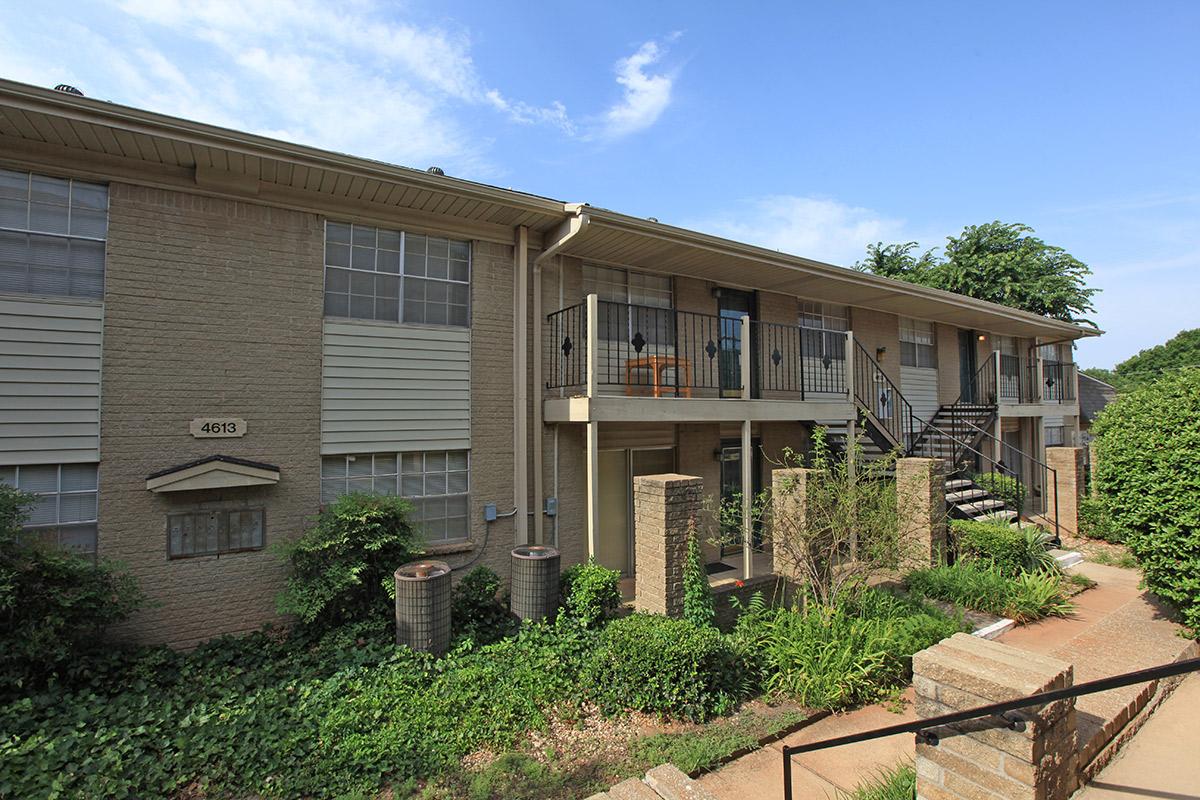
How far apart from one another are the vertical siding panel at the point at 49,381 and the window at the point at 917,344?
14.8 metres

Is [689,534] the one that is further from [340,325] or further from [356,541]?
[340,325]

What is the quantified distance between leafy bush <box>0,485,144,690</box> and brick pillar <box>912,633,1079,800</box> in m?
6.50

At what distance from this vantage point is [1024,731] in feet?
7.82

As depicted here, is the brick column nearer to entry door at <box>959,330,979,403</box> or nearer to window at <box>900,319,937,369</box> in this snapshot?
window at <box>900,319,937,369</box>

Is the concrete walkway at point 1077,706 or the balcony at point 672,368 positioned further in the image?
the balcony at point 672,368

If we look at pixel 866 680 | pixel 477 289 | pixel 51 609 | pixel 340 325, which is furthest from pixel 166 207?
pixel 866 680

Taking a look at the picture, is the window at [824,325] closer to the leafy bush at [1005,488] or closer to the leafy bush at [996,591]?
the leafy bush at [1005,488]

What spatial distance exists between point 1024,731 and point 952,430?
12.0m

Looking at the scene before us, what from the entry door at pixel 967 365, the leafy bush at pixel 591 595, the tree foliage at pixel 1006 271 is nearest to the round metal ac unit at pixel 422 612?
the leafy bush at pixel 591 595

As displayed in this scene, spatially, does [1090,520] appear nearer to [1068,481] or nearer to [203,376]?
[1068,481]

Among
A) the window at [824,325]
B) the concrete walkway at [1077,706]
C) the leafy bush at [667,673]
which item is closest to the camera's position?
the concrete walkway at [1077,706]

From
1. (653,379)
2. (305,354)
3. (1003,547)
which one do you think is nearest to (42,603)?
(305,354)

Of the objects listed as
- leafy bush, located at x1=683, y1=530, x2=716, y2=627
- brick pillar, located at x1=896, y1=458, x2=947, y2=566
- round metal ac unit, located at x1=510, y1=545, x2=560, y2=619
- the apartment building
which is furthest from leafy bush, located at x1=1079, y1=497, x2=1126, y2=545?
round metal ac unit, located at x1=510, y1=545, x2=560, y2=619

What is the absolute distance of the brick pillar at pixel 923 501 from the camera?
800cm
